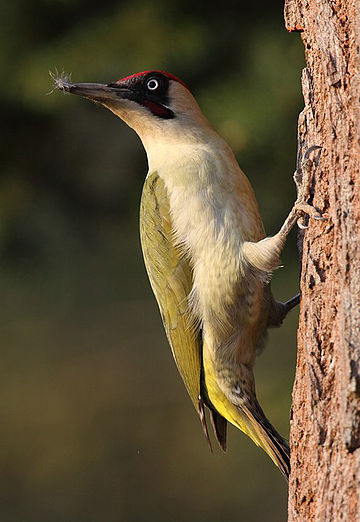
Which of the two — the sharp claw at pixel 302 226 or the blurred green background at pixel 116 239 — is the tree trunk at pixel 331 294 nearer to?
the sharp claw at pixel 302 226

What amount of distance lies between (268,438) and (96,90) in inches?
56.3

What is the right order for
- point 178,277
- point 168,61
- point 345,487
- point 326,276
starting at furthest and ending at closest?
point 168,61 → point 178,277 → point 326,276 → point 345,487

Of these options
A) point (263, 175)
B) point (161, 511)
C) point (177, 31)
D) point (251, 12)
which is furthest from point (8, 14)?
point (161, 511)

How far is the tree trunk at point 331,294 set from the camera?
2.28 metres

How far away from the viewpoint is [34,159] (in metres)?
5.52

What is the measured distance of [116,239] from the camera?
600cm

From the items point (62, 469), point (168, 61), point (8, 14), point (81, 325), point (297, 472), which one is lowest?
point (62, 469)

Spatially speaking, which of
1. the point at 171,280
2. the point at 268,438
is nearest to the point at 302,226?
the point at 171,280

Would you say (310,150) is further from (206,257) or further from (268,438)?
(268,438)

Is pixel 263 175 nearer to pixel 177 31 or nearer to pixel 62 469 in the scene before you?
pixel 177 31

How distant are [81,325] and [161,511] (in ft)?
4.80

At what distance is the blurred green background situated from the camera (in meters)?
4.98

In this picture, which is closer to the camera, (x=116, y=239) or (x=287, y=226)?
(x=287, y=226)

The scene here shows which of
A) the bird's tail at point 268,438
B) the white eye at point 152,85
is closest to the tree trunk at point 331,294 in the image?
the bird's tail at point 268,438
